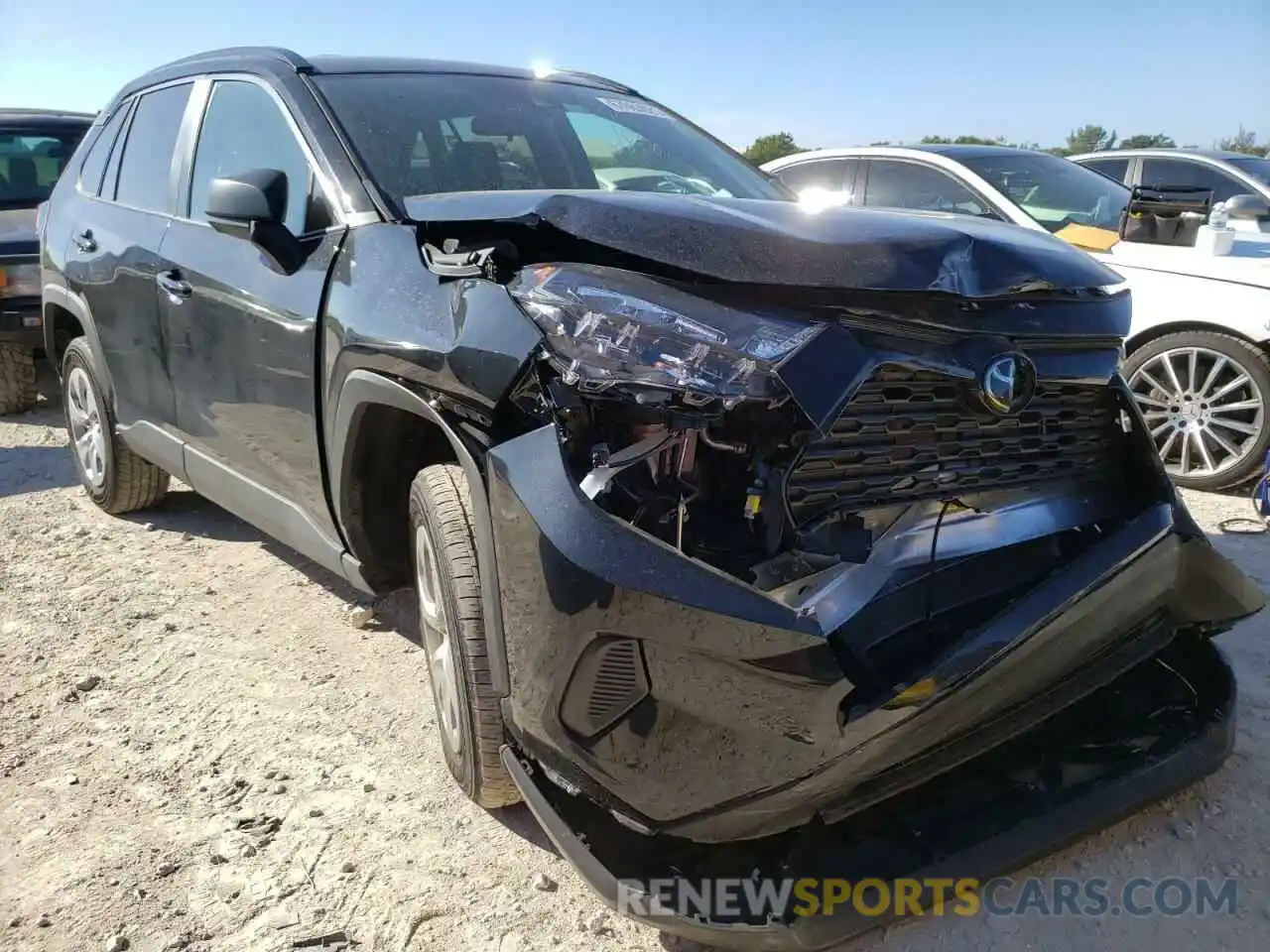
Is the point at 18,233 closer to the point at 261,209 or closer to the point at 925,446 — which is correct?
the point at 261,209

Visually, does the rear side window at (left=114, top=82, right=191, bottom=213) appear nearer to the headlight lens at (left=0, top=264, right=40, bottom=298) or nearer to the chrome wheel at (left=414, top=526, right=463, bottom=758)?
the chrome wheel at (left=414, top=526, right=463, bottom=758)

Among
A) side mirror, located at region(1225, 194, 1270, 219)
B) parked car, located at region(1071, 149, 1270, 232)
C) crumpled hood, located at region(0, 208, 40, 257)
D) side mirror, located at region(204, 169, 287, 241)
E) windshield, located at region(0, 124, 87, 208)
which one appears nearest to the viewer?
side mirror, located at region(204, 169, 287, 241)

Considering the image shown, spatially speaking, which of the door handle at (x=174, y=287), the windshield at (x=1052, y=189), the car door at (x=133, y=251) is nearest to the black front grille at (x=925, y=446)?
the door handle at (x=174, y=287)

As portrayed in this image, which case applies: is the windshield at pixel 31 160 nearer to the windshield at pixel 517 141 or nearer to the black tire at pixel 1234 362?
the windshield at pixel 517 141

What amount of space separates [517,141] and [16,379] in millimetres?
5609

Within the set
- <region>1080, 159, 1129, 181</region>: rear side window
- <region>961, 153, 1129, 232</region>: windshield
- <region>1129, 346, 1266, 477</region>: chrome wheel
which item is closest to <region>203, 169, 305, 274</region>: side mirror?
<region>1129, 346, 1266, 477</region>: chrome wheel

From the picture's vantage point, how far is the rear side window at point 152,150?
3863mm

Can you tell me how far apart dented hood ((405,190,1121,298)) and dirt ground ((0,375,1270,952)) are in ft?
4.29

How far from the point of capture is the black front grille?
1933 millimetres

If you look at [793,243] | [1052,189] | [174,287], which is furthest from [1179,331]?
[174,287]

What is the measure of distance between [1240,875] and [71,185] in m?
5.27

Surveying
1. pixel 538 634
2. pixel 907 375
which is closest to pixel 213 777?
pixel 538 634

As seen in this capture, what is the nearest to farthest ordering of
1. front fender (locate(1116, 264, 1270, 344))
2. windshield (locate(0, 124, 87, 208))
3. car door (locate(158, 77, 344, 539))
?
car door (locate(158, 77, 344, 539)) → front fender (locate(1116, 264, 1270, 344)) → windshield (locate(0, 124, 87, 208))

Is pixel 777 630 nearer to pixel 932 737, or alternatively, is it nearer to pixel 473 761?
pixel 932 737
